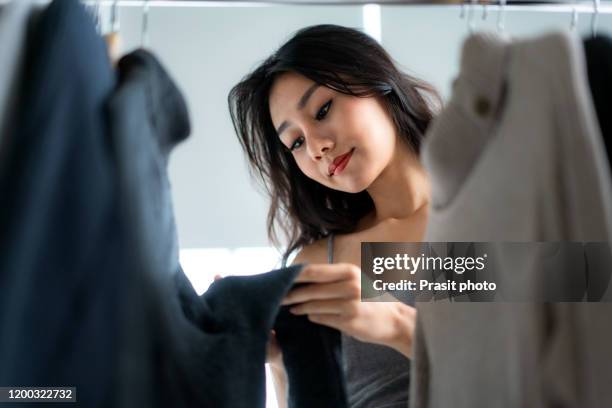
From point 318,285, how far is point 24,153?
309 millimetres

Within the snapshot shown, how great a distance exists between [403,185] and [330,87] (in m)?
0.27

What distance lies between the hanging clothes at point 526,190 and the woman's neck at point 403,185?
69 centimetres

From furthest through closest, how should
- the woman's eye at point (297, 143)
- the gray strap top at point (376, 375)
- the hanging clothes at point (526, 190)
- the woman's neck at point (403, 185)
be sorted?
the woman's neck at point (403, 185)
the woman's eye at point (297, 143)
the gray strap top at point (376, 375)
the hanging clothes at point (526, 190)

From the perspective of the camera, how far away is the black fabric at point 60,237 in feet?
1.78

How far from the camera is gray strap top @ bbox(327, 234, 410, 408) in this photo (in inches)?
42.1

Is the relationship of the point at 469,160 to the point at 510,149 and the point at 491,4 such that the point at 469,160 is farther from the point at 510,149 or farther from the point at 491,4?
the point at 491,4

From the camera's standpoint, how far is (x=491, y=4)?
2.62ft

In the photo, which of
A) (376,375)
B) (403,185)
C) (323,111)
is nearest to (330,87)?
(323,111)

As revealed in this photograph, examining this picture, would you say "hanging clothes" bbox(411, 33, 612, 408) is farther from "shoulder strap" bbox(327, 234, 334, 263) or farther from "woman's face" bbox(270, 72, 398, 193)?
"shoulder strap" bbox(327, 234, 334, 263)

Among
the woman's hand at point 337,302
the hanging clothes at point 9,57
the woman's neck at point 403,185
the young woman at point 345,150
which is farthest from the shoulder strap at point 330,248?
the hanging clothes at point 9,57

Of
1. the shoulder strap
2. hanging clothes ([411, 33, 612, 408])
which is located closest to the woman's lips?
the shoulder strap

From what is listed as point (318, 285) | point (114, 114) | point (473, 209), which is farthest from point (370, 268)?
point (114, 114)

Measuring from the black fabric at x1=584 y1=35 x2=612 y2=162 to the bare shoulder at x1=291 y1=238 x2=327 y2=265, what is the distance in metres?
0.77

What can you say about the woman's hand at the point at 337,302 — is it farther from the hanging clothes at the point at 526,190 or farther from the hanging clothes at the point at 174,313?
the hanging clothes at the point at 526,190
